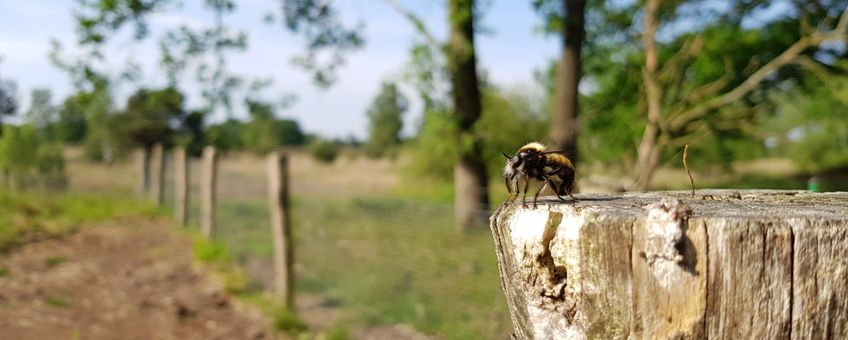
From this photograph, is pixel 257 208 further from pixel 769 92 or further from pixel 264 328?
pixel 769 92

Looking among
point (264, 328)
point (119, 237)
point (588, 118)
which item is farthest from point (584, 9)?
point (119, 237)

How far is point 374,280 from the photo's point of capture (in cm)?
809

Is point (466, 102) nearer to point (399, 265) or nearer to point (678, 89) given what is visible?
point (678, 89)

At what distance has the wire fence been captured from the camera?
662 cm

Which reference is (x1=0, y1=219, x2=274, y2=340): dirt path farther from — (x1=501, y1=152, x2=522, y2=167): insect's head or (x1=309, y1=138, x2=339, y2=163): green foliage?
(x1=309, y1=138, x2=339, y2=163): green foliage

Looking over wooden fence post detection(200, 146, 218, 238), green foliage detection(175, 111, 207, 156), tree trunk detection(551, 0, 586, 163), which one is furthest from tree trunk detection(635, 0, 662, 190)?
green foliage detection(175, 111, 207, 156)

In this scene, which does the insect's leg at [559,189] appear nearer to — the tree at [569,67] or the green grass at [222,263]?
the green grass at [222,263]

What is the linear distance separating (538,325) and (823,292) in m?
0.63

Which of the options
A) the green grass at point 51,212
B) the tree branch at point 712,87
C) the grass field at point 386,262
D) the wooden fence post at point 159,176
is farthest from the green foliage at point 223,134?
the tree branch at point 712,87

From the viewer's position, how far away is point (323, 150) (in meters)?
45.5

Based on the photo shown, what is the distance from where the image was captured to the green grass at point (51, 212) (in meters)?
15.1

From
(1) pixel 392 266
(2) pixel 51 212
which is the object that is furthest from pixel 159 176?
(1) pixel 392 266

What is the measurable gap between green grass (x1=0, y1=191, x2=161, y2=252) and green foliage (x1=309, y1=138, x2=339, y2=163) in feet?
70.7

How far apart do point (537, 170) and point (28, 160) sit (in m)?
24.3
